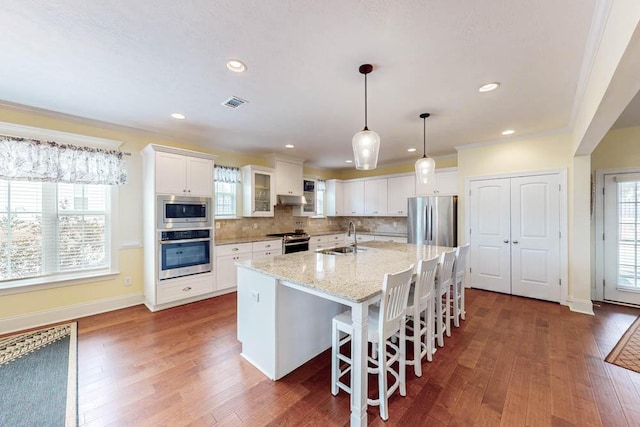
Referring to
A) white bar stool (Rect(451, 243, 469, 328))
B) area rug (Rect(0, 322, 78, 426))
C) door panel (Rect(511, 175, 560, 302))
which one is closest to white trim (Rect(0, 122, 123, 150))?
area rug (Rect(0, 322, 78, 426))

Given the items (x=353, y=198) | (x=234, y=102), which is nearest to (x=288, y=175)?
(x=353, y=198)

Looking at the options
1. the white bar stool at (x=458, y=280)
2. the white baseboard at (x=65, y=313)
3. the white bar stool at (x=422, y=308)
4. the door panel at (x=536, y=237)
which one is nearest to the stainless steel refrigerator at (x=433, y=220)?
the door panel at (x=536, y=237)

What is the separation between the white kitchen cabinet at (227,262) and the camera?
4109mm

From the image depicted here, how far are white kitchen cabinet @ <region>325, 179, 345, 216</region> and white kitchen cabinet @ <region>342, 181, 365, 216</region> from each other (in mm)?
104

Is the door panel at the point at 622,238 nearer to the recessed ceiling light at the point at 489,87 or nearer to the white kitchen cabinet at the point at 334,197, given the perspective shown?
the recessed ceiling light at the point at 489,87

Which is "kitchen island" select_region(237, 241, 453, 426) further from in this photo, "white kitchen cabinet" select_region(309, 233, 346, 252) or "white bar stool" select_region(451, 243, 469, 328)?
"white kitchen cabinet" select_region(309, 233, 346, 252)

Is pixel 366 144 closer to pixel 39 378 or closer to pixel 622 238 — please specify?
pixel 39 378

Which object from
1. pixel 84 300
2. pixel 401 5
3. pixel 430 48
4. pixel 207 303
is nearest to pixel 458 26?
pixel 430 48

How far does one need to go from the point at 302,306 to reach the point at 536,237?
3809 millimetres

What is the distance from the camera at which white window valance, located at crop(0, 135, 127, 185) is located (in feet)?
9.18

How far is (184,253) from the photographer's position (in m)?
3.72

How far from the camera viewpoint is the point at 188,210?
3.76 meters

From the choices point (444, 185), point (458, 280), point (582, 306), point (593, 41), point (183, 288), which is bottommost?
point (582, 306)

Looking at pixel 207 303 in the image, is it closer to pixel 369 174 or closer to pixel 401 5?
pixel 401 5
